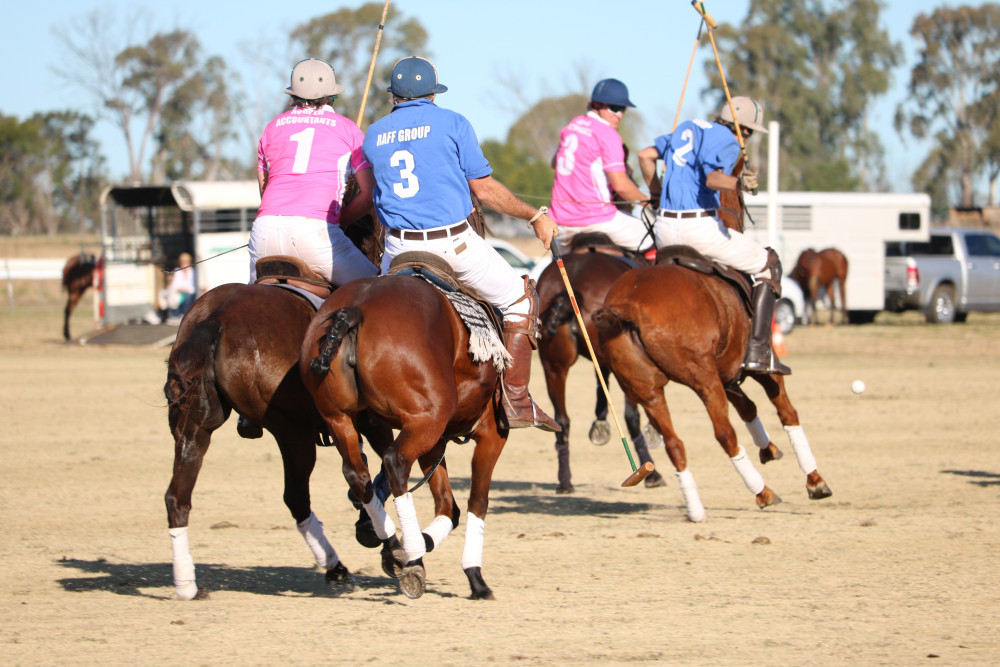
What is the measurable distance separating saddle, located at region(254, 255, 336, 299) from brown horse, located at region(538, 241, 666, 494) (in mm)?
3034

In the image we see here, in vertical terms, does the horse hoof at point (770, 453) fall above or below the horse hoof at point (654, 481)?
above

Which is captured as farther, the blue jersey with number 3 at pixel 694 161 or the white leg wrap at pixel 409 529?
the blue jersey with number 3 at pixel 694 161

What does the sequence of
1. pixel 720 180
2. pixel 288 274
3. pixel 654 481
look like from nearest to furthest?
pixel 288 274, pixel 720 180, pixel 654 481

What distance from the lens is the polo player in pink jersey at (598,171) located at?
10.3 meters

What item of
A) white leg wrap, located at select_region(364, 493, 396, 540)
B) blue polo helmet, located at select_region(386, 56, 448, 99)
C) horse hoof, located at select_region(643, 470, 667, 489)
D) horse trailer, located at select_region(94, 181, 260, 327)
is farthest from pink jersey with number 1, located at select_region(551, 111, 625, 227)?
horse trailer, located at select_region(94, 181, 260, 327)

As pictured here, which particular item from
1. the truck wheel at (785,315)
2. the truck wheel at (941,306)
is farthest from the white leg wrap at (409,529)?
the truck wheel at (941,306)

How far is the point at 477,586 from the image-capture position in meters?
6.27

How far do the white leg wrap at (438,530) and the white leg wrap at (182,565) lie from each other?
4.20ft

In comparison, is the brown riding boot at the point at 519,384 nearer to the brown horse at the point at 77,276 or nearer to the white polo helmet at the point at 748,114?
the white polo helmet at the point at 748,114

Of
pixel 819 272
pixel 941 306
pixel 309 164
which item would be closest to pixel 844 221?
pixel 819 272

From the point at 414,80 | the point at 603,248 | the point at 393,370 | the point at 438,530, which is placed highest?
the point at 414,80

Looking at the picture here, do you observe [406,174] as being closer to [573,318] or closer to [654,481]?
[573,318]

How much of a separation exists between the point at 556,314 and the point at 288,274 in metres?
3.28

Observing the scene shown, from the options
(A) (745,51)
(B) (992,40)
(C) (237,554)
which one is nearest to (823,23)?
(A) (745,51)
